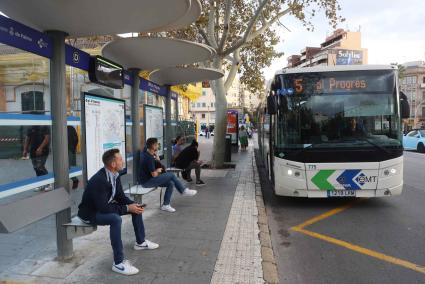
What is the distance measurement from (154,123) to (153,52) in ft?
8.73

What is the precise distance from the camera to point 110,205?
4.18 metres

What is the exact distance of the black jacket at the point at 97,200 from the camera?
4.08m

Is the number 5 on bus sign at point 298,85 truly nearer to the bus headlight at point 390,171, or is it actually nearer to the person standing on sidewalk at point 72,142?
the bus headlight at point 390,171

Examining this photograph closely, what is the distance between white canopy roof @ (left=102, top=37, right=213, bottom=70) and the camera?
18.3 ft

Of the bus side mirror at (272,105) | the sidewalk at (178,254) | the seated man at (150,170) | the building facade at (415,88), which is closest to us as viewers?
the sidewalk at (178,254)

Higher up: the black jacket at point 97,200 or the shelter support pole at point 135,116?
the shelter support pole at point 135,116

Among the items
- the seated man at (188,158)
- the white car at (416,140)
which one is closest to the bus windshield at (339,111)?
the seated man at (188,158)

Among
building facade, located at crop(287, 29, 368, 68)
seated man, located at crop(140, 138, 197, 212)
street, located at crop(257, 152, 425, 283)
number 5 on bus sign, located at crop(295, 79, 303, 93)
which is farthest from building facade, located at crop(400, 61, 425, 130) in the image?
seated man, located at crop(140, 138, 197, 212)

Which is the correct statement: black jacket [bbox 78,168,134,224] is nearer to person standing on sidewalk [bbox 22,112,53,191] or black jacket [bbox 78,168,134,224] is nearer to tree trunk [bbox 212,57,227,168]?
person standing on sidewalk [bbox 22,112,53,191]

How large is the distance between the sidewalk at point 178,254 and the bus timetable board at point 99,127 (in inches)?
43.6

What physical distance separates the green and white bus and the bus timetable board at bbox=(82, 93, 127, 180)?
3.38 m

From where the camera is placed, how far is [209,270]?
13.7 feet

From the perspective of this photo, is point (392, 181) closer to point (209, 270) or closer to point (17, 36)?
point (209, 270)

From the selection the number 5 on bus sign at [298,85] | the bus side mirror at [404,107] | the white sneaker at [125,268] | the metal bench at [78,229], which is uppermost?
the number 5 on bus sign at [298,85]
